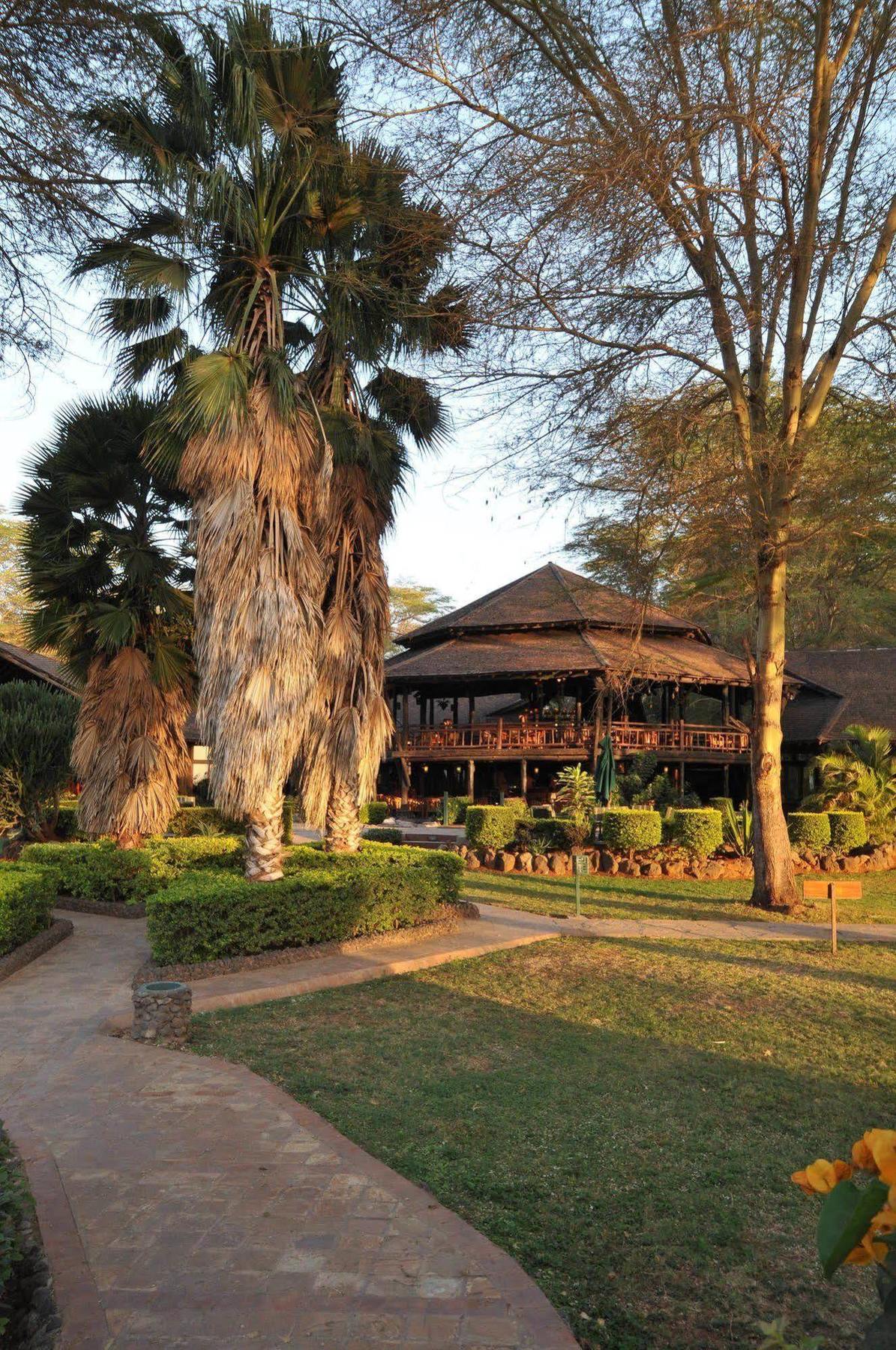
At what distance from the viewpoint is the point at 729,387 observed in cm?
1371

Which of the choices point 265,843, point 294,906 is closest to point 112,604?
point 265,843

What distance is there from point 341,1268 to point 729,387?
12764 millimetres

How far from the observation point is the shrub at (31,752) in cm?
1659

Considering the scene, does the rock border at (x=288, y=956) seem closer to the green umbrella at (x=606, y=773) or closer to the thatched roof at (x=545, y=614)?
the green umbrella at (x=606, y=773)

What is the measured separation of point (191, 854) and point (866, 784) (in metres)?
14.8

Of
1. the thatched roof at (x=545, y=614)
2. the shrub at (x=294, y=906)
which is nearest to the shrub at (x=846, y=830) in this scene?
the thatched roof at (x=545, y=614)

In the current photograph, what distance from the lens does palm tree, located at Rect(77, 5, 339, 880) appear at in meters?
10.4

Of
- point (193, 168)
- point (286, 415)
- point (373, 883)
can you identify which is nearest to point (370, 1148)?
point (373, 883)

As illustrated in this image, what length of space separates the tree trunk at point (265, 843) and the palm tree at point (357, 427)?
129 cm

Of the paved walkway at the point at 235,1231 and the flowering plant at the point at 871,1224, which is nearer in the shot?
the flowering plant at the point at 871,1224

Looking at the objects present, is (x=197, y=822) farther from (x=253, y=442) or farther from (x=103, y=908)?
(x=253, y=442)

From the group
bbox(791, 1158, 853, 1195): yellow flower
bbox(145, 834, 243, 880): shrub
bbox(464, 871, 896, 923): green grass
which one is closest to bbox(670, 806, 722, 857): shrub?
bbox(464, 871, 896, 923): green grass

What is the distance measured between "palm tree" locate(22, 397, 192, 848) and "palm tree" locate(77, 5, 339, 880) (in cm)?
243

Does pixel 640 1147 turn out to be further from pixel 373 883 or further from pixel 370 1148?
pixel 373 883
